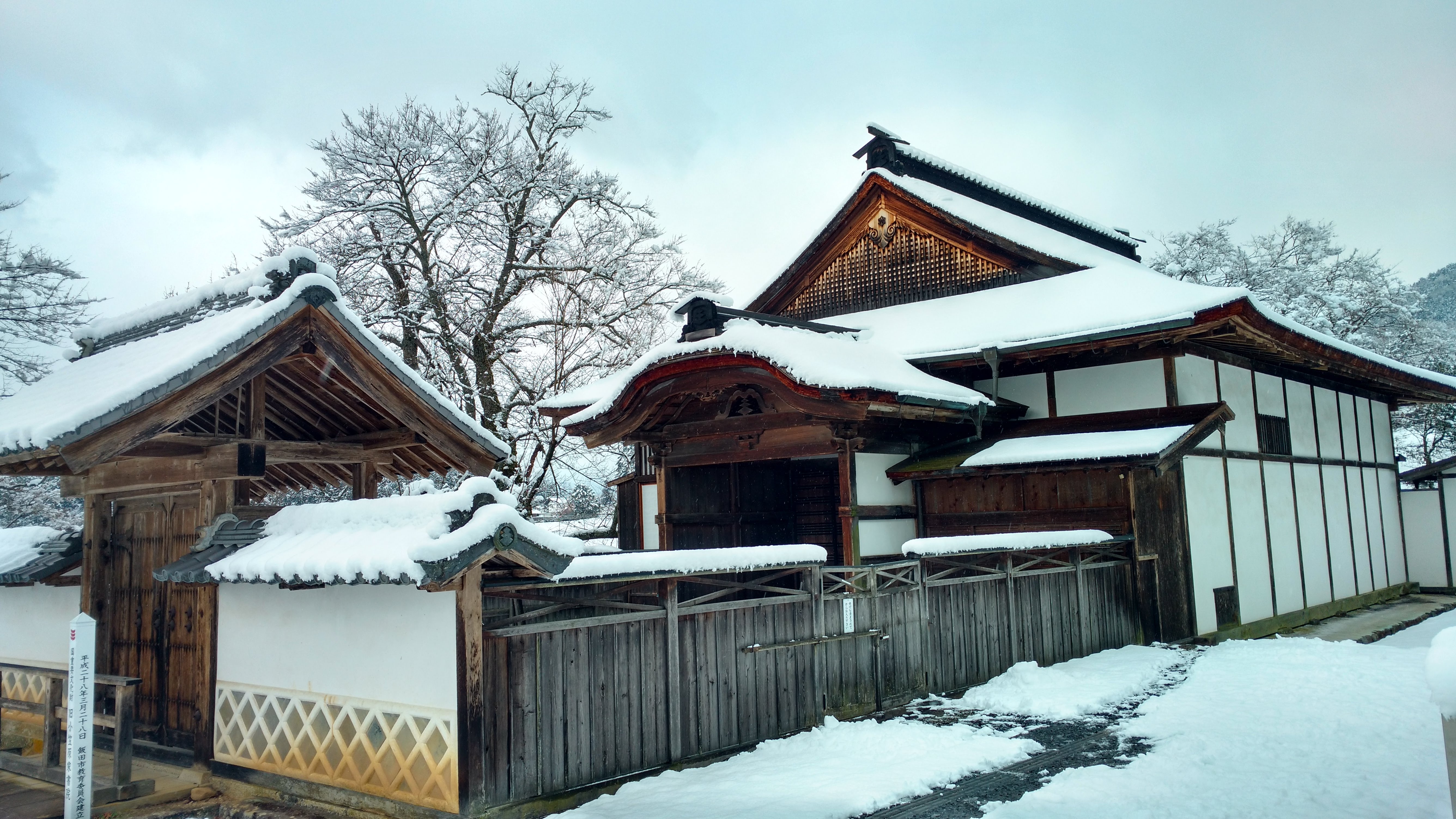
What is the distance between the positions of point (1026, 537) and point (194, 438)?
9.17m

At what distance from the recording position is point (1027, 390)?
1511 centimetres

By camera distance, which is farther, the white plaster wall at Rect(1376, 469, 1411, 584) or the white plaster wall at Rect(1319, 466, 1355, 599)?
the white plaster wall at Rect(1376, 469, 1411, 584)

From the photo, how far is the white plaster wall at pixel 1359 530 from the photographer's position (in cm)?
1866

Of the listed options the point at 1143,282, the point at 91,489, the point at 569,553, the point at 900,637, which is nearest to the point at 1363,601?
the point at 1143,282

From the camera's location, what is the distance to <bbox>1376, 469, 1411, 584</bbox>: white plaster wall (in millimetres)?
20250

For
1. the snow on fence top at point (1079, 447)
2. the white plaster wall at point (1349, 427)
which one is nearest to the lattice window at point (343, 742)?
the snow on fence top at point (1079, 447)

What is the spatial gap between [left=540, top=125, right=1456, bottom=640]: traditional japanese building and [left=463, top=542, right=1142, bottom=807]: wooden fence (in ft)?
5.65

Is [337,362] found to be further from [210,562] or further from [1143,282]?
[1143,282]

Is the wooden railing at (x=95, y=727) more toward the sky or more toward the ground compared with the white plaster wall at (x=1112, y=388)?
more toward the ground

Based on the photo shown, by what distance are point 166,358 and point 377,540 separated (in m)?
2.96

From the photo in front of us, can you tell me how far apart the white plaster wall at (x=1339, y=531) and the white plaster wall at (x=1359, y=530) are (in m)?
0.14

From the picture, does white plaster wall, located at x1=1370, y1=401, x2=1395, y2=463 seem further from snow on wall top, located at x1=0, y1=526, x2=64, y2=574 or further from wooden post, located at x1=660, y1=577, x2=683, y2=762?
snow on wall top, located at x1=0, y1=526, x2=64, y2=574

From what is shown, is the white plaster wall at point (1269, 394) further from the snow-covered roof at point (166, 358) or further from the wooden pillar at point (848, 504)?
the snow-covered roof at point (166, 358)

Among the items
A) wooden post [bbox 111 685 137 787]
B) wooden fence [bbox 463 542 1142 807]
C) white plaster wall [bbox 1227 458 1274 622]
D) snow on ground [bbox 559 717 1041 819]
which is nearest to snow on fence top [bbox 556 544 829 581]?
wooden fence [bbox 463 542 1142 807]
